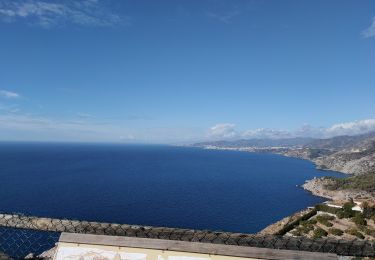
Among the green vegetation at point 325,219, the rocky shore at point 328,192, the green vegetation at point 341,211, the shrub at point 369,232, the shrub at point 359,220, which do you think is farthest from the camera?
the rocky shore at point 328,192

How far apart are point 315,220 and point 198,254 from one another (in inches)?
2137

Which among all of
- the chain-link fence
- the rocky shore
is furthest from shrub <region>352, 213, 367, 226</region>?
the rocky shore

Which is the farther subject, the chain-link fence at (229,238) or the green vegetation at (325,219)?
the green vegetation at (325,219)

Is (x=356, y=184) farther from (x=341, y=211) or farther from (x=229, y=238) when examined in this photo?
(x=229, y=238)

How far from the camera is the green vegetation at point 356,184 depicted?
11938cm

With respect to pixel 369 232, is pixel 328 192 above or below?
below

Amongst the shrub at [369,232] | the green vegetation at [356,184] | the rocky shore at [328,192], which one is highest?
the shrub at [369,232]

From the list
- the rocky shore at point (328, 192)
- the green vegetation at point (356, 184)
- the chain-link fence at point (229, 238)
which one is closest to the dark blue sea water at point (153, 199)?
the rocky shore at point (328, 192)

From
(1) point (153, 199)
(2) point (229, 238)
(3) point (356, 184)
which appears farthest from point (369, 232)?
(3) point (356, 184)

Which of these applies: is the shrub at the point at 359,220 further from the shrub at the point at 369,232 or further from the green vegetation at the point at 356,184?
the green vegetation at the point at 356,184

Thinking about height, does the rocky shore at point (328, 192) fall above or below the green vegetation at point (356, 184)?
below

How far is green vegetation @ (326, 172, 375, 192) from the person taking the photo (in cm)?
11938

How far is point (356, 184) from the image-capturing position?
12319 cm

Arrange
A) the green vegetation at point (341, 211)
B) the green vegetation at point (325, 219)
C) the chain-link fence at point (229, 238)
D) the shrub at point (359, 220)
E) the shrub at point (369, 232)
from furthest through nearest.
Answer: the green vegetation at point (341, 211) < the shrub at point (359, 220) < the green vegetation at point (325, 219) < the shrub at point (369, 232) < the chain-link fence at point (229, 238)
